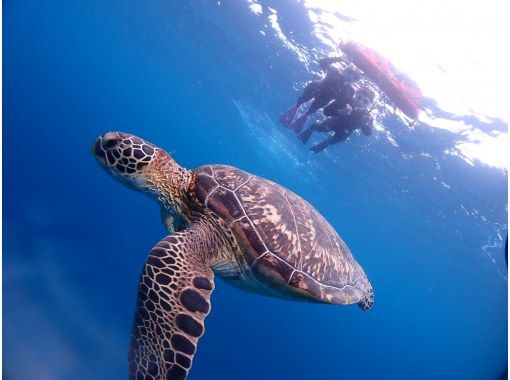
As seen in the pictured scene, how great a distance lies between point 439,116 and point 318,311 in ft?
53.2

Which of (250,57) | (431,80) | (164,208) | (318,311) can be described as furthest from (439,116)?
(318,311)

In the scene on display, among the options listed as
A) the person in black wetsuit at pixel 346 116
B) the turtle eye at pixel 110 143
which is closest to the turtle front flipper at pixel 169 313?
the turtle eye at pixel 110 143

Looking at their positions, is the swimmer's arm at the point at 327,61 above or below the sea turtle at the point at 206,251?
above

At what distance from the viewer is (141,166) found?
149 inches

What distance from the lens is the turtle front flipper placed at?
8.14ft

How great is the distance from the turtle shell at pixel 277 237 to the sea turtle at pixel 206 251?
10 mm

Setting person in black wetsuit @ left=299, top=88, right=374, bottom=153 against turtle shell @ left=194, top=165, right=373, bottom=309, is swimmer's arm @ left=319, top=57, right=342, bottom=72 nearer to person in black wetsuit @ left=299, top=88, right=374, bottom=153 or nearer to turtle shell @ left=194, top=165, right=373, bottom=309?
person in black wetsuit @ left=299, top=88, right=374, bottom=153

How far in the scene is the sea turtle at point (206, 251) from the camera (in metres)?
2.61

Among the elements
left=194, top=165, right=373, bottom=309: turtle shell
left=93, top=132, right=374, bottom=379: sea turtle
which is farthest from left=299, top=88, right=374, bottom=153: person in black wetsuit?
left=194, top=165, right=373, bottom=309: turtle shell

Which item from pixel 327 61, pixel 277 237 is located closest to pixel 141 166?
pixel 277 237

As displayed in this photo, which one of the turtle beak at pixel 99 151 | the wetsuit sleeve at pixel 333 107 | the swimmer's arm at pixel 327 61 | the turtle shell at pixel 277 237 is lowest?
the turtle beak at pixel 99 151

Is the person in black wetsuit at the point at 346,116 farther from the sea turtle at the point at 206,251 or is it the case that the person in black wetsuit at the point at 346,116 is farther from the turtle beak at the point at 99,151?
the turtle beak at the point at 99,151

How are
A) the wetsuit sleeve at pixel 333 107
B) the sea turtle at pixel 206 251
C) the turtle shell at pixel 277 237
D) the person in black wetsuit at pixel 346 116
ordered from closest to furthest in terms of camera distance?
the sea turtle at pixel 206 251 → the turtle shell at pixel 277 237 → the person in black wetsuit at pixel 346 116 → the wetsuit sleeve at pixel 333 107

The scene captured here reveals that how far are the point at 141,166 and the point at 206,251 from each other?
3.89 feet
